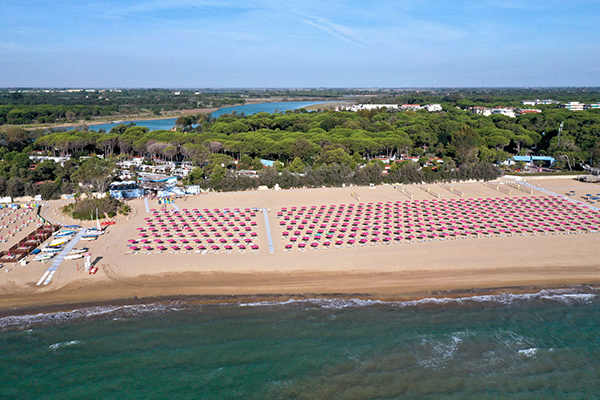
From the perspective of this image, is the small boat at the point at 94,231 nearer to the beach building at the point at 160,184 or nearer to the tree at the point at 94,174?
the tree at the point at 94,174

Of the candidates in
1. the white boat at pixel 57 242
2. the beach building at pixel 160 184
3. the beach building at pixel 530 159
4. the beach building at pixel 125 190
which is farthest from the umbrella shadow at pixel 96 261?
the beach building at pixel 530 159

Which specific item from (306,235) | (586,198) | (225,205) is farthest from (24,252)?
(586,198)

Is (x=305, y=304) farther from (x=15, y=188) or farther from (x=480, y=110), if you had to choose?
(x=480, y=110)

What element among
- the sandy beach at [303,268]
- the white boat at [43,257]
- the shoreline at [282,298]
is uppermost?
the white boat at [43,257]

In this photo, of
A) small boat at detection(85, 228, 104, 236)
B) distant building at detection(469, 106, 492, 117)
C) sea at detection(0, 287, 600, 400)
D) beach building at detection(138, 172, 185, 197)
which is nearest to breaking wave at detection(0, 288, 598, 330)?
sea at detection(0, 287, 600, 400)

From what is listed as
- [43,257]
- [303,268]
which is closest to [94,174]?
[43,257]

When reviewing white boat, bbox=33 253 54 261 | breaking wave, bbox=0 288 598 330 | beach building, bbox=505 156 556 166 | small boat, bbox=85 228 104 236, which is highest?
beach building, bbox=505 156 556 166

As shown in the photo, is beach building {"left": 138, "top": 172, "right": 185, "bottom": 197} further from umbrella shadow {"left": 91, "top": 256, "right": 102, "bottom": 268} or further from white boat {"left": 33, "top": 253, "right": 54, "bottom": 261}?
white boat {"left": 33, "top": 253, "right": 54, "bottom": 261}
